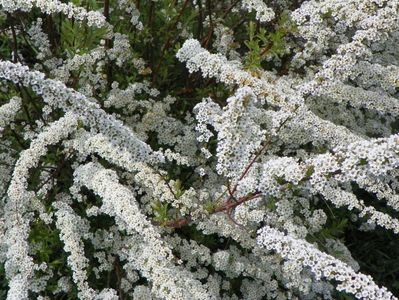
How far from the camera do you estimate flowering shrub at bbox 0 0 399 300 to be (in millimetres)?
2814

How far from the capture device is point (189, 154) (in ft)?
13.5

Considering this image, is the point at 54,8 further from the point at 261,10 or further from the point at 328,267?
the point at 328,267

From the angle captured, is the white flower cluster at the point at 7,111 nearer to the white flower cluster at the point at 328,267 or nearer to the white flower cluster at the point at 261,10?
the white flower cluster at the point at 261,10

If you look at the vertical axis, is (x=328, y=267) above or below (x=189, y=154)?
above

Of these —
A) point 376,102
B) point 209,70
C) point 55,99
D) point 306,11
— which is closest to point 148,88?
point 209,70

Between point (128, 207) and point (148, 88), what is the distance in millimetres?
1654

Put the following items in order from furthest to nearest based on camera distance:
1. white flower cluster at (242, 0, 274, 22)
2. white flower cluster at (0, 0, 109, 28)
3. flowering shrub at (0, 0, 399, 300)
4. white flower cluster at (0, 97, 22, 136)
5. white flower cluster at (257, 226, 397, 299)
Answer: white flower cluster at (242, 0, 274, 22) < white flower cluster at (0, 97, 22, 136) < white flower cluster at (0, 0, 109, 28) < flowering shrub at (0, 0, 399, 300) < white flower cluster at (257, 226, 397, 299)

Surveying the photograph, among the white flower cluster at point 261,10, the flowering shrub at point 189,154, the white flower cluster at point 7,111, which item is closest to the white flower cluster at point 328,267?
the flowering shrub at point 189,154

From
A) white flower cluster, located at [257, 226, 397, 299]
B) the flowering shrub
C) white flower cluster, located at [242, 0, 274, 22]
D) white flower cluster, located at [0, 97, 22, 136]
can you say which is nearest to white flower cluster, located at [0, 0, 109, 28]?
the flowering shrub

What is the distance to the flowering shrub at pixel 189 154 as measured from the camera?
2.81 metres

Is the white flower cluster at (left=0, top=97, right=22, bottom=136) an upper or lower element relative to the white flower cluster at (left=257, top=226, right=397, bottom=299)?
lower

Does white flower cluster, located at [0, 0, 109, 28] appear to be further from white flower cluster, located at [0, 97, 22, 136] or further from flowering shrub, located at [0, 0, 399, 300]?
white flower cluster, located at [0, 97, 22, 136]

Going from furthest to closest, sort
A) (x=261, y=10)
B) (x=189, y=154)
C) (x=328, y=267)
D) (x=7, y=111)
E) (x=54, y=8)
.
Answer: (x=189, y=154) < (x=261, y=10) < (x=7, y=111) < (x=54, y=8) < (x=328, y=267)

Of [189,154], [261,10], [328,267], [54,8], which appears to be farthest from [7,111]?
[328,267]
